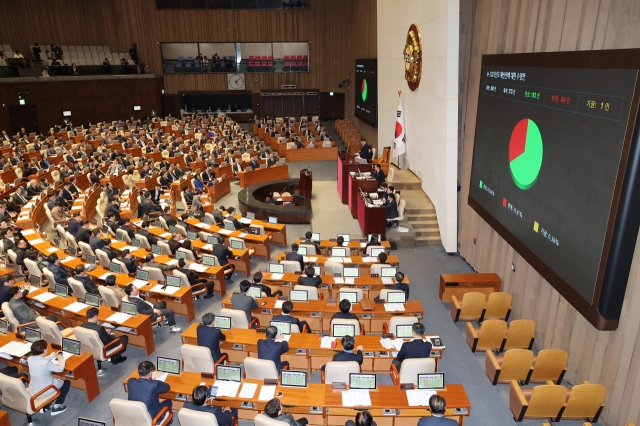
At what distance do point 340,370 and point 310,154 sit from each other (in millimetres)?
18495

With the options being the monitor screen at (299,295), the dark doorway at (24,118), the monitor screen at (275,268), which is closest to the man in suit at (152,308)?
the monitor screen at (275,268)

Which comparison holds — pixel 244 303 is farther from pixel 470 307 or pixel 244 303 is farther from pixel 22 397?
pixel 470 307

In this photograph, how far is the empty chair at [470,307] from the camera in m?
9.05

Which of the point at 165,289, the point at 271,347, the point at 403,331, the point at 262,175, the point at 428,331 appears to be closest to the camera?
the point at 271,347

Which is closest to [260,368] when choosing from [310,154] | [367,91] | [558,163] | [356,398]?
[356,398]

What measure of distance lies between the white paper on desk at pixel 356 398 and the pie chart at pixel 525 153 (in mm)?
4647

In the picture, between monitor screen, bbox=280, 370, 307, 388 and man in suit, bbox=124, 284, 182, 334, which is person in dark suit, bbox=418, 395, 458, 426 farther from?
man in suit, bbox=124, 284, 182, 334

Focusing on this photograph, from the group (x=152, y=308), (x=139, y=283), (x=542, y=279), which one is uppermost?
(x=542, y=279)

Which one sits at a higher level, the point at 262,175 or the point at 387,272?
the point at 387,272

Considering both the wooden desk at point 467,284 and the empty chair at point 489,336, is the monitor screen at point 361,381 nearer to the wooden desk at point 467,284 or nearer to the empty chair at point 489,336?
the empty chair at point 489,336

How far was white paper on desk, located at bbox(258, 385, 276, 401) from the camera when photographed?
6.10 m

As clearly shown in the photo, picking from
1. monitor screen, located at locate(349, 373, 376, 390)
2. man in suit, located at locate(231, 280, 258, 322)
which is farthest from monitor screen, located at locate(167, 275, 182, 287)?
monitor screen, located at locate(349, 373, 376, 390)

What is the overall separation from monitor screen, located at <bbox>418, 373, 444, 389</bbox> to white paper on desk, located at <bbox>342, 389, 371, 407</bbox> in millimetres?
732

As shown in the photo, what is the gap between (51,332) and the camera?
771 cm
